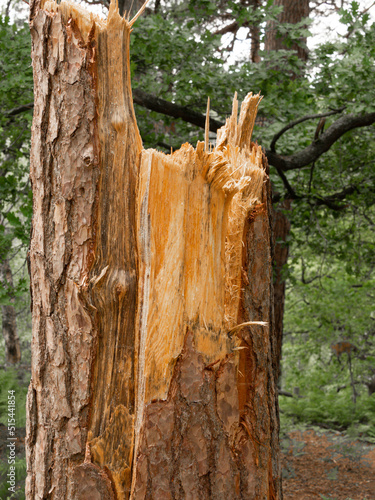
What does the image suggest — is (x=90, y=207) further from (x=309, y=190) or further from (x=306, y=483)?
(x=306, y=483)

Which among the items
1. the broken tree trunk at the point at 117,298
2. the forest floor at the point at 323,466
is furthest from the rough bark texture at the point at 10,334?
Result: the broken tree trunk at the point at 117,298

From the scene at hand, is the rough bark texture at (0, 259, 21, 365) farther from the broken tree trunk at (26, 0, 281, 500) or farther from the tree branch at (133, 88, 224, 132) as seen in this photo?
the broken tree trunk at (26, 0, 281, 500)

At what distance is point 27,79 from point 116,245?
274cm

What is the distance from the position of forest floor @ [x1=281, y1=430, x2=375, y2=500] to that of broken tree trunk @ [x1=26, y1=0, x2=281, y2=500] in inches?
149

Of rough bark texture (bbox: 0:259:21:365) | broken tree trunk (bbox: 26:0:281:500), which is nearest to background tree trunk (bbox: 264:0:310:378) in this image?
broken tree trunk (bbox: 26:0:281:500)

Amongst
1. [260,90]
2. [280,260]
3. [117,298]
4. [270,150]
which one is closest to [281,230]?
[280,260]

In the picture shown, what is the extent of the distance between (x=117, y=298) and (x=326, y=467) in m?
5.35

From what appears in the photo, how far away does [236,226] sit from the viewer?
2078 mm

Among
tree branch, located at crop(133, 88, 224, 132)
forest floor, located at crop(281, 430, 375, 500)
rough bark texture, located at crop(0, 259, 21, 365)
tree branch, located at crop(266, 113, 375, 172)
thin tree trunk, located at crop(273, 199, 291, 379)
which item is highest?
tree branch, located at crop(133, 88, 224, 132)

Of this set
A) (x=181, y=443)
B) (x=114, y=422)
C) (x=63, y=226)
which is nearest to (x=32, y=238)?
(x=63, y=226)

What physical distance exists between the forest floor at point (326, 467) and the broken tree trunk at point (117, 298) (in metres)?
3.77

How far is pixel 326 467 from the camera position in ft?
19.0

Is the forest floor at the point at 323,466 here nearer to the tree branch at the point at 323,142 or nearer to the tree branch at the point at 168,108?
the tree branch at the point at 323,142

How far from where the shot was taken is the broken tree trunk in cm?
162
